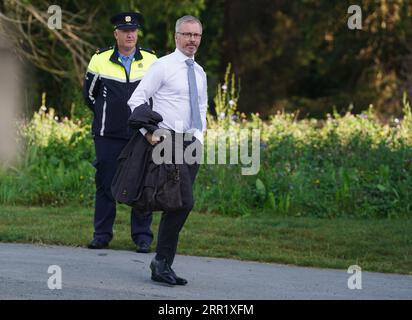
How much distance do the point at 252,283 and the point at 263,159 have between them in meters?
5.26

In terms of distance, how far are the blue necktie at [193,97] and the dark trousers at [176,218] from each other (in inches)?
5.6

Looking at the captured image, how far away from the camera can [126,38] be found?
9.41m

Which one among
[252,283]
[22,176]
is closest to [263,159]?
[22,176]

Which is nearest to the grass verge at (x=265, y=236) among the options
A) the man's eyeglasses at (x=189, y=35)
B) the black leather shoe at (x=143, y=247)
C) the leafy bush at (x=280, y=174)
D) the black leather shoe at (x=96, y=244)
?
the black leather shoe at (x=96, y=244)

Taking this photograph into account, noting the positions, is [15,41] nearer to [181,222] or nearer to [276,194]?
[276,194]

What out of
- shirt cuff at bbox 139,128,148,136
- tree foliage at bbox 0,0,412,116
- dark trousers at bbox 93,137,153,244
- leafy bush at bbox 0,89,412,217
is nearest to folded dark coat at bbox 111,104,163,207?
shirt cuff at bbox 139,128,148,136

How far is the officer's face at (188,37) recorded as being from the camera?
24.6ft

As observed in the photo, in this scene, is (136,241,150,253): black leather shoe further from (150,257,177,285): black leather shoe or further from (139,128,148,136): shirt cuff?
(139,128,148,136): shirt cuff

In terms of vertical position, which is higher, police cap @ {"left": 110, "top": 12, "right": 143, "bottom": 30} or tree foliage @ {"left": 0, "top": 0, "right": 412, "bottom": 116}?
tree foliage @ {"left": 0, "top": 0, "right": 412, "bottom": 116}

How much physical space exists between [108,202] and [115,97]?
0.98 meters

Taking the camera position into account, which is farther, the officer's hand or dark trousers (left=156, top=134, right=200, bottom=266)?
dark trousers (left=156, top=134, right=200, bottom=266)

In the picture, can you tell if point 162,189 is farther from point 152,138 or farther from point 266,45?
point 266,45

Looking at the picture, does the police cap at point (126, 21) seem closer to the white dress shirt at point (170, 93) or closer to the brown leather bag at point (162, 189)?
the white dress shirt at point (170, 93)

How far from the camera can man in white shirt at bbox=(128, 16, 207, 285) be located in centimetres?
754
